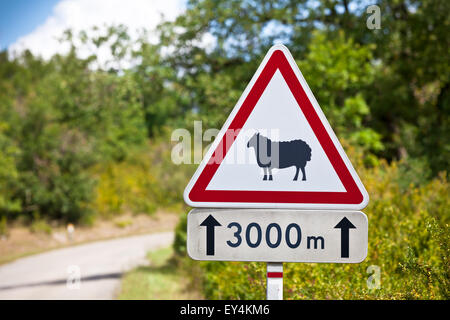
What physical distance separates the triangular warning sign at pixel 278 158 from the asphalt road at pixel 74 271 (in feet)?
27.0

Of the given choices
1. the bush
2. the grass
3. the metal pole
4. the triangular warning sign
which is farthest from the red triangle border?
the grass

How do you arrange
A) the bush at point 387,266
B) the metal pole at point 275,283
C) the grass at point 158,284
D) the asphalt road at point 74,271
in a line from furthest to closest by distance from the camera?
the asphalt road at point 74,271
the grass at point 158,284
the bush at point 387,266
the metal pole at point 275,283

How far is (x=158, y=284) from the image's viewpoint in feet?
34.1

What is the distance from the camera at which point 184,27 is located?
33.3 feet

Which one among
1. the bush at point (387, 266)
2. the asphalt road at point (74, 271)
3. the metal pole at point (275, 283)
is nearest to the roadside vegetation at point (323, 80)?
the bush at point (387, 266)

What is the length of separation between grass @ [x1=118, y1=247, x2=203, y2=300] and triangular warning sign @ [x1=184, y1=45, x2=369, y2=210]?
20.0 feet

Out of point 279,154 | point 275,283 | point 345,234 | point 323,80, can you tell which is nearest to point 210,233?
point 275,283

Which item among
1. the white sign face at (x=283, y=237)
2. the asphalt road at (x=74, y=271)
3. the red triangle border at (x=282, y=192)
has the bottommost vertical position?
the asphalt road at (x=74, y=271)

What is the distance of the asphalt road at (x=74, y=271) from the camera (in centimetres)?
1045

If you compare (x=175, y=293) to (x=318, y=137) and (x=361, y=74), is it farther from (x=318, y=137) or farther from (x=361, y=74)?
(x=318, y=137)

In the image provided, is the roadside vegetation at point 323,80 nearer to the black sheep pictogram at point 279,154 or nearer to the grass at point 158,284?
the grass at point 158,284

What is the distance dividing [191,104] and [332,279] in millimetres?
7113

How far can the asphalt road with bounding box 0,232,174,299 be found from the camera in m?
10.5

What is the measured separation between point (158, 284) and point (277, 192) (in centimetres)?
906
